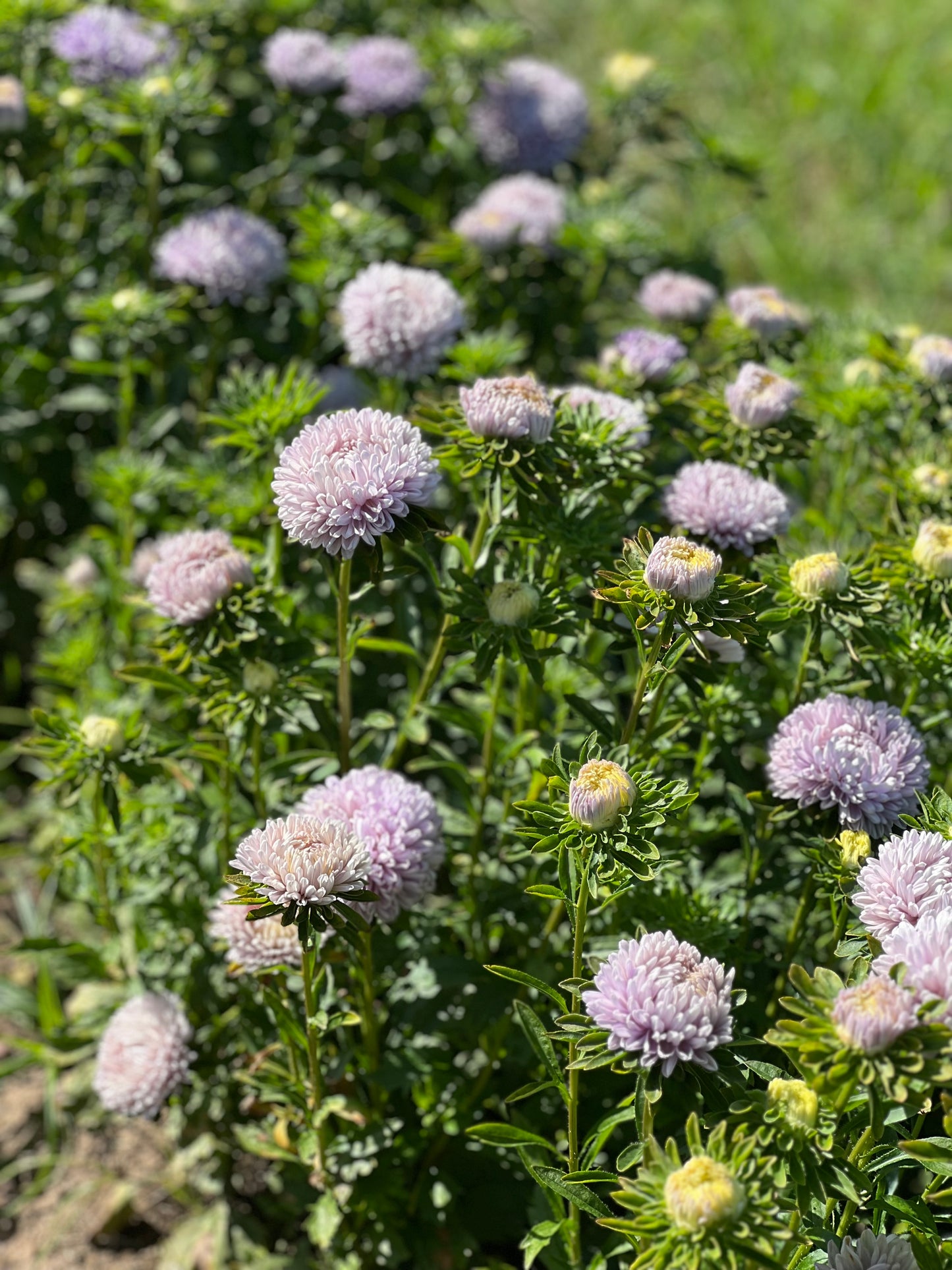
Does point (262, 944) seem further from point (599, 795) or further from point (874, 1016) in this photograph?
point (874, 1016)

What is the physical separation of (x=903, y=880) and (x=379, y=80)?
2.70 meters

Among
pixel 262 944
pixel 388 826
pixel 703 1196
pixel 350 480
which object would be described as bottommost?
pixel 262 944

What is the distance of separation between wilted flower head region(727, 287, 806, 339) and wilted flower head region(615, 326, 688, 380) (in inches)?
7.8

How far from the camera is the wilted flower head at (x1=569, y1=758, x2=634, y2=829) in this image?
157 cm

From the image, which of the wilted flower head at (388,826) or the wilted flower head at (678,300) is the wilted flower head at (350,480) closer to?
the wilted flower head at (388,826)

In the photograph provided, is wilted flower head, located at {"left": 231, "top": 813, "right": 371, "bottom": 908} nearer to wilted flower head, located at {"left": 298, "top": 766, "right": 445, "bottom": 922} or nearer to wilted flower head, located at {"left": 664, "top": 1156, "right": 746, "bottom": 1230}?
wilted flower head, located at {"left": 298, "top": 766, "right": 445, "bottom": 922}

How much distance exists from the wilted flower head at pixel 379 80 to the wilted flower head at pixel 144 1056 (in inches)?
93.8

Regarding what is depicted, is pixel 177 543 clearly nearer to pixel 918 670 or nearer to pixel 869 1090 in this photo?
pixel 918 670

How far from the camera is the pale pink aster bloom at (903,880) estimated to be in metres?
1.53

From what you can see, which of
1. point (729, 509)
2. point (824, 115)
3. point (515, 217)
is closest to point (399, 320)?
point (729, 509)

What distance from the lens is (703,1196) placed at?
1.30 m

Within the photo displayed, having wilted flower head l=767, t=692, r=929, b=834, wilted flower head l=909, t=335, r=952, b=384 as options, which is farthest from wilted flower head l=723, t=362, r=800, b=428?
wilted flower head l=767, t=692, r=929, b=834

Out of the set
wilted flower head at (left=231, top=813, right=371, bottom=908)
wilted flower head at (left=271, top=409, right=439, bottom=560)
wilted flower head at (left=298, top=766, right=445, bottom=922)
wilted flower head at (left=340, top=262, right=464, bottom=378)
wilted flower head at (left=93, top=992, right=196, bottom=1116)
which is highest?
wilted flower head at (left=271, top=409, right=439, bottom=560)

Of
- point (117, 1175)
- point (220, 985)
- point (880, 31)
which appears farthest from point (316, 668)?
point (880, 31)
